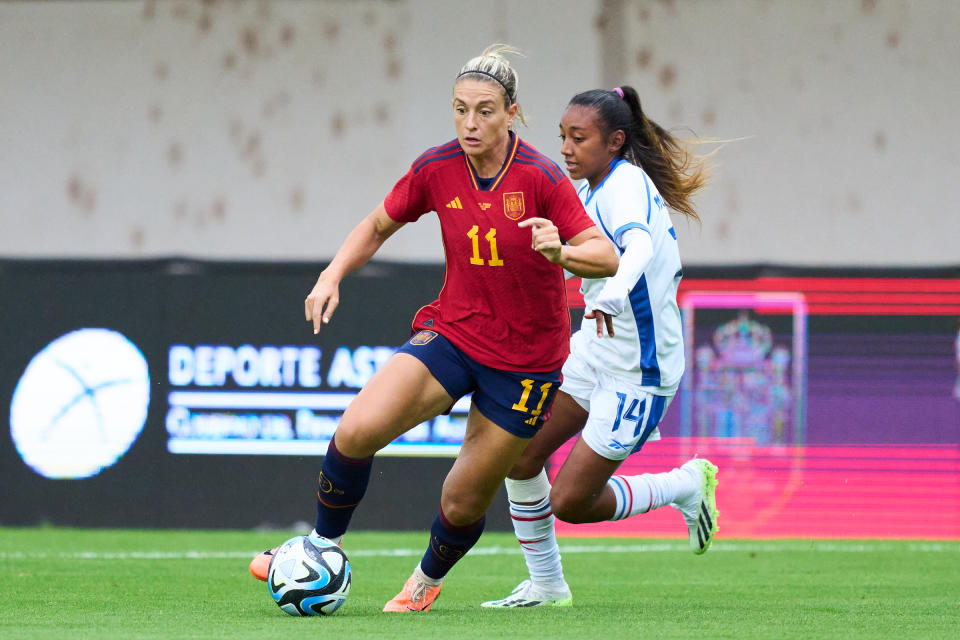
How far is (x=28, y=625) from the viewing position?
3992 millimetres

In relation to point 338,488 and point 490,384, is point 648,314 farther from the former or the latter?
point 338,488

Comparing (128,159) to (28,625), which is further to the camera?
(128,159)

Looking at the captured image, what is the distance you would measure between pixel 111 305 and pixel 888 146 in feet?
20.5

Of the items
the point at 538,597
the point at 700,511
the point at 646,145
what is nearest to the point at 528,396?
the point at 538,597

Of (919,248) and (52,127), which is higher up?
(52,127)

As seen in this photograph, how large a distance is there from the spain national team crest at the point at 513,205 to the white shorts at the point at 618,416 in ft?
3.13

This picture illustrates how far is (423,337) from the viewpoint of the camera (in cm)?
456

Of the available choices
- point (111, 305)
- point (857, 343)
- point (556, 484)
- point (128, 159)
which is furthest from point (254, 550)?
point (128, 159)

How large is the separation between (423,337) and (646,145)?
50.7 inches

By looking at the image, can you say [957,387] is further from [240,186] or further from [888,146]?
[240,186]

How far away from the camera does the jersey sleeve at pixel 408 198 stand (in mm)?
4582

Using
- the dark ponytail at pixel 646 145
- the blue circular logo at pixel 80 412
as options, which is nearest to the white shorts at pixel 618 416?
the dark ponytail at pixel 646 145

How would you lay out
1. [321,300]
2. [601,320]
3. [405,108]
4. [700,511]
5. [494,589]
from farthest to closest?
[405,108] < [494,589] < [700,511] < [321,300] < [601,320]

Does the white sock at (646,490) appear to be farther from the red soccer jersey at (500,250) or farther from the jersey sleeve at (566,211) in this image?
the jersey sleeve at (566,211)
